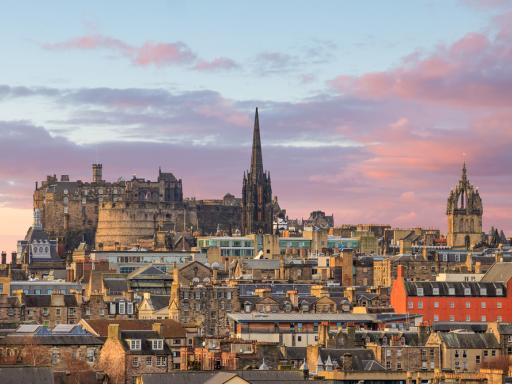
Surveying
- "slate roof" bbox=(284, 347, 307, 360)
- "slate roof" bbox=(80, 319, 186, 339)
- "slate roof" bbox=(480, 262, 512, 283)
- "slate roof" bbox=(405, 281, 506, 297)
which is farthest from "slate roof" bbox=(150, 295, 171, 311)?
"slate roof" bbox=(284, 347, 307, 360)

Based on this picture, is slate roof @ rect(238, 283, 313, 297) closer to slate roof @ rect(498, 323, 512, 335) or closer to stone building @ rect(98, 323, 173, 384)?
slate roof @ rect(498, 323, 512, 335)

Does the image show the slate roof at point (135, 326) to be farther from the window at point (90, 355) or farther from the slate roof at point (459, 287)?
the slate roof at point (459, 287)

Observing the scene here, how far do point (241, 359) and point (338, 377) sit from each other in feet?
29.1

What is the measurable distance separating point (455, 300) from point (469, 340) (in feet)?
106

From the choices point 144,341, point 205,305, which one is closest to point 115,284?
point 205,305

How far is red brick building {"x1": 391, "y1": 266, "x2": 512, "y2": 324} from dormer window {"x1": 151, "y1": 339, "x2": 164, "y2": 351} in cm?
3917

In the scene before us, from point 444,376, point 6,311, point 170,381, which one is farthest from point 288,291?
point 170,381

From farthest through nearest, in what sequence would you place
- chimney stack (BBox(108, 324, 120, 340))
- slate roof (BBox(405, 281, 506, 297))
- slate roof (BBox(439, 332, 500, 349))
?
1. slate roof (BBox(405, 281, 506, 297))
2. slate roof (BBox(439, 332, 500, 349))
3. chimney stack (BBox(108, 324, 120, 340))

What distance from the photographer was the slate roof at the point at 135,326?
117000 mm

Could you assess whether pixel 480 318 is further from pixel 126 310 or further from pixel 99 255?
pixel 99 255

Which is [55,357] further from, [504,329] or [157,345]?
[504,329]

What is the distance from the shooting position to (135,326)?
386ft

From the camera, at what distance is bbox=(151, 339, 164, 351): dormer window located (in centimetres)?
10781

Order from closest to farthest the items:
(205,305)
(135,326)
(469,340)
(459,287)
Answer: (469,340), (135,326), (205,305), (459,287)
